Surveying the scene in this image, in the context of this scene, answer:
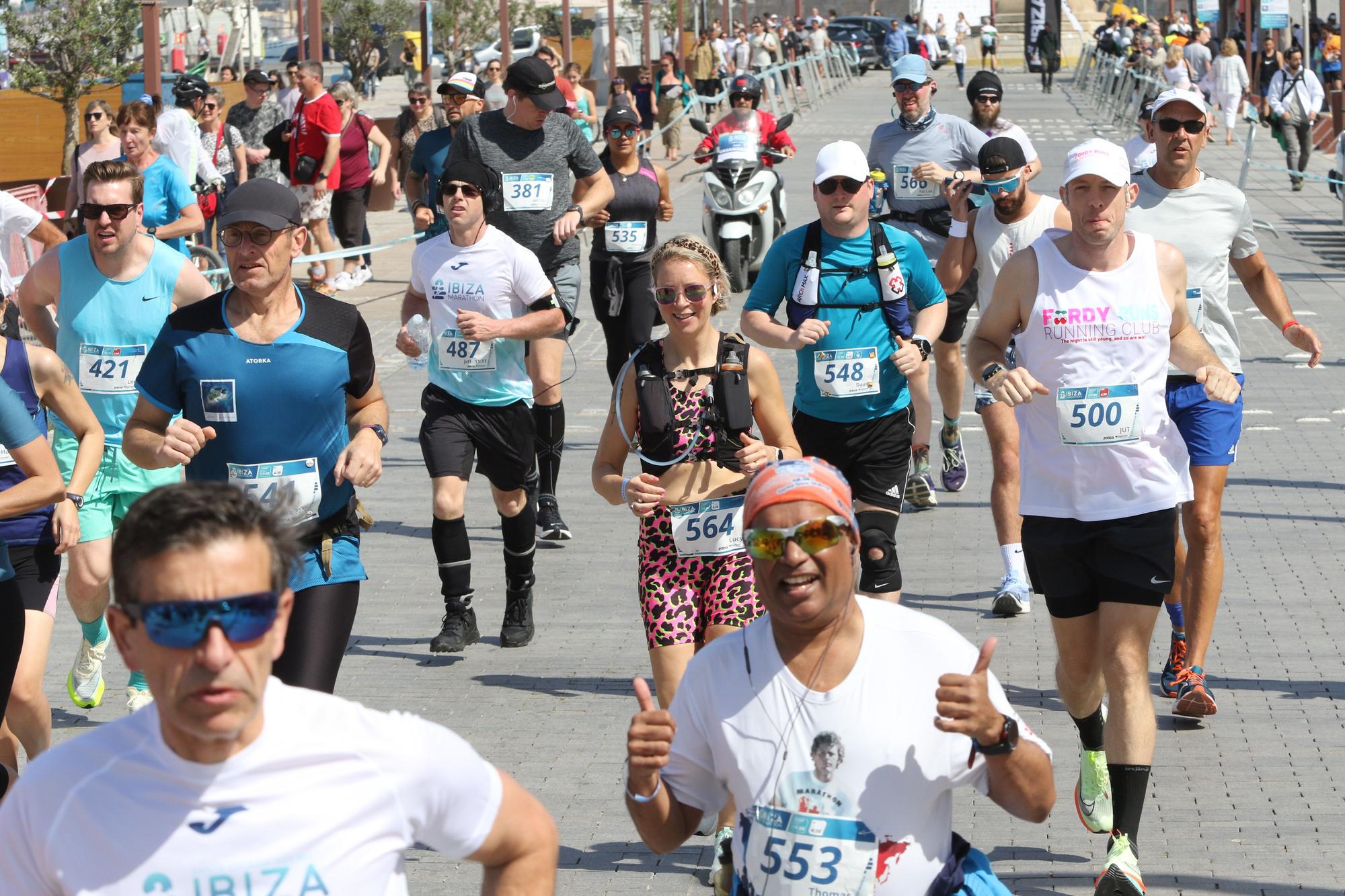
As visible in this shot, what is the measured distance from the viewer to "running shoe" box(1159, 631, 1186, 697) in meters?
6.85

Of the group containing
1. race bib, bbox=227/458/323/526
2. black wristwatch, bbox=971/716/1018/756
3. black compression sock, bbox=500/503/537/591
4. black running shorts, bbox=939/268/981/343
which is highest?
black wristwatch, bbox=971/716/1018/756

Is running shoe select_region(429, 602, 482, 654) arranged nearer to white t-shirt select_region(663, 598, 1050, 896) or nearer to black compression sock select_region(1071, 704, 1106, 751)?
black compression sock select_region(1071, 704, 1106, 751)

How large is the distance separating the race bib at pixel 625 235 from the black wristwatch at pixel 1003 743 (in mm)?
7448

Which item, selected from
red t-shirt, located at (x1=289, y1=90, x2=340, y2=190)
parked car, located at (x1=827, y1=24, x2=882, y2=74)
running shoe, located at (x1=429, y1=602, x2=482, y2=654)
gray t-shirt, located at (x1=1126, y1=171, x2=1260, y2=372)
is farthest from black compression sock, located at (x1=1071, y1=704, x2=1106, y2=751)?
parked car, located at (x1=827, y1=24, x2=882, y2=74)

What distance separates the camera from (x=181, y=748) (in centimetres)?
263

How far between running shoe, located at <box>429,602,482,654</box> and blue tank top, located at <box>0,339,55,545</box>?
2.32 metres

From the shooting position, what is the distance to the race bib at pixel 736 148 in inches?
619

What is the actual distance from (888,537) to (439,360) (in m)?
2.11

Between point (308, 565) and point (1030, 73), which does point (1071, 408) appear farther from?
point (1030, 73)

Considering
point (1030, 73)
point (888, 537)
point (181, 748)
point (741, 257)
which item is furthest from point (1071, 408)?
point (1030, 73)

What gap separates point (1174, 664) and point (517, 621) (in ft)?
8.65

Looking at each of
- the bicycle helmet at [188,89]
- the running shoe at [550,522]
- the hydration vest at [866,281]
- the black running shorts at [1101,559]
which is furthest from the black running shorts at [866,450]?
the bicycle helmet at [188,89]

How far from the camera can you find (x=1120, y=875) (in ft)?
16.3

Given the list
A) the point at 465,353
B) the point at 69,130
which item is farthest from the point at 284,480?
the point at 69,130
